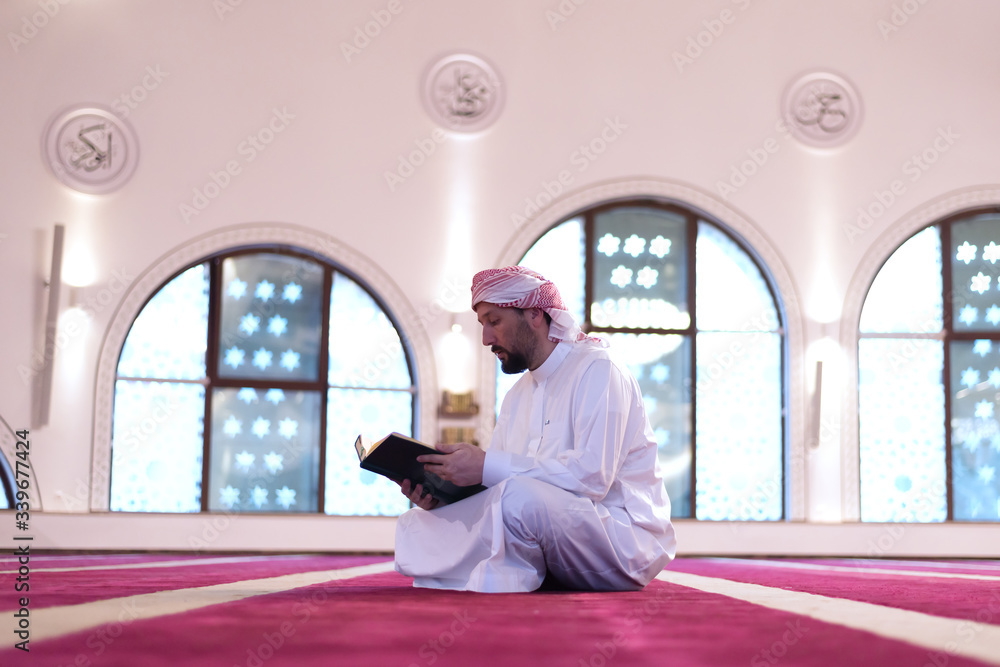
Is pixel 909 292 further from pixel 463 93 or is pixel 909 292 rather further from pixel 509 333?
pixel 509 333

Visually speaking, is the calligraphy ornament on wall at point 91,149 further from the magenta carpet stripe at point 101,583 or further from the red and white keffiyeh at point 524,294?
the red and white keffiyeh at point 524,294

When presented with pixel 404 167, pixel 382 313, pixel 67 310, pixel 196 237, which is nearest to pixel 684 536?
pixel 382 313

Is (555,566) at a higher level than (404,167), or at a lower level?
lower

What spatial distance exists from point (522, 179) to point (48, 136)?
3.23 m

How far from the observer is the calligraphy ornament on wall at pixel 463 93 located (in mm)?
7254

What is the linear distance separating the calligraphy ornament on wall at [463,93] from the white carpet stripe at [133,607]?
4842mm

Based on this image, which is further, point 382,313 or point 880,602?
point 382,313

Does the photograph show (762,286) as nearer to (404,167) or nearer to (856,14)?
(856,14)

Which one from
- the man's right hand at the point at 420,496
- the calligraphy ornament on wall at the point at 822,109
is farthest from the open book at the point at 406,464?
the calligraphy ornament on wall at the point at 822,109

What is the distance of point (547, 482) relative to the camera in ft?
8.86

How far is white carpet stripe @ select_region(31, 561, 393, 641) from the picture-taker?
170 cm

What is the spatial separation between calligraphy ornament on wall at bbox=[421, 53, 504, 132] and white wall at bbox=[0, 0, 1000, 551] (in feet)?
0.34

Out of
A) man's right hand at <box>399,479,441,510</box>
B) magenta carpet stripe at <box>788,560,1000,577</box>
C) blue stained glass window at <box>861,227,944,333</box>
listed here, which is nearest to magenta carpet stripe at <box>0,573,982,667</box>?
man's right hand at <box>399,479,441,510</box>

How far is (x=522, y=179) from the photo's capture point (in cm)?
734
